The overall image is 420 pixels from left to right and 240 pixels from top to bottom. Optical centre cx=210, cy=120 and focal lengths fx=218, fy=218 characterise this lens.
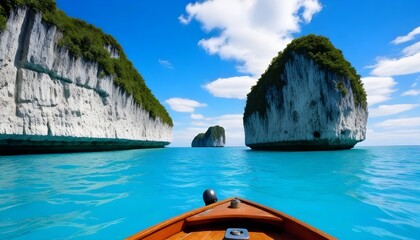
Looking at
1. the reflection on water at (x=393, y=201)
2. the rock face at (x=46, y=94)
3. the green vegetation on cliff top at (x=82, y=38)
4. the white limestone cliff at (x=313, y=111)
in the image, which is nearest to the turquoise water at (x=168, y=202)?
the reflection on water at (x=393, y=201)

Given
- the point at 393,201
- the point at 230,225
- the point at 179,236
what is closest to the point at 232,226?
the point at 230,225

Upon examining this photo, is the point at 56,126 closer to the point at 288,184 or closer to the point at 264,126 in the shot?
the point at 288,184

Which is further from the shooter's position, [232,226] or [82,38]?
[82,38]

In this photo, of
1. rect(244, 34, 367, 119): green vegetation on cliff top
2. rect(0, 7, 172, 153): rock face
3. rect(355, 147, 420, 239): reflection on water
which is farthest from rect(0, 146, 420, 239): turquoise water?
rect(244, 34, 367, 119): green vegetation on cliff top

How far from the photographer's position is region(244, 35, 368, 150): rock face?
3319cm

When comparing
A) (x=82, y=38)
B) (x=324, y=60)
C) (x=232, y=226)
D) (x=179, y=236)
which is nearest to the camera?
(x=179, y=236)

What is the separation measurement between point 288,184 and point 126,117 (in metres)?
31.1

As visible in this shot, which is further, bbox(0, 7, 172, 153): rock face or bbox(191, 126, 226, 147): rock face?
bbox(191, 126, 226, 147): rock face

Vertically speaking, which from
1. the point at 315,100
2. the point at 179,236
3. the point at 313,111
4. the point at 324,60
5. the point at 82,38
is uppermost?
the point at 82,38

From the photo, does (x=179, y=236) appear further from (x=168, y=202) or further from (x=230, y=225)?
(x=168, y=202)

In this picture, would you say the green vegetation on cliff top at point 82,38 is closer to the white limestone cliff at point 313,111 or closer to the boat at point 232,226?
the boat at point 232,226

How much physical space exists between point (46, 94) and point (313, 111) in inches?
1391

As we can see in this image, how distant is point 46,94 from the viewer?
21484 mm

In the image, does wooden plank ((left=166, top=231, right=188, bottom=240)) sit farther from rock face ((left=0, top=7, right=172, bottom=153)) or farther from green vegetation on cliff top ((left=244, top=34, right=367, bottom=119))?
green vegetation on cliff top ((left=244, top=34, right=367, bottom=119))
